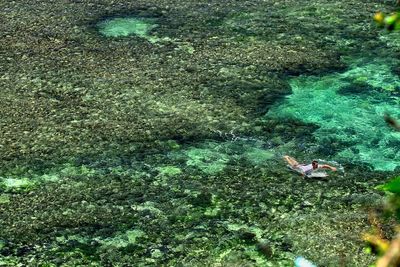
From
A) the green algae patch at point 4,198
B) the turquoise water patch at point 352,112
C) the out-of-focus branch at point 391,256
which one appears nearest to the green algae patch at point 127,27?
the turquoise water patch at point 352,112

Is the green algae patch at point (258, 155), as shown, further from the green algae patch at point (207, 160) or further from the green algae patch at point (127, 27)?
the green algae patch at point (127, 27)

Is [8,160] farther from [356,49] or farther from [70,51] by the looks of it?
[356,49]

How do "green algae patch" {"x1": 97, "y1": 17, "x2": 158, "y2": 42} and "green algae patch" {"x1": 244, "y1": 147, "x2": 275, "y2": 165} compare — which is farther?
"green algae patch" {"x1": 97, "y1": 17, "x2": 158, "y2": 42}

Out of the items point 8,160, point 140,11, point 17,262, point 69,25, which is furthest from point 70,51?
point 17,262

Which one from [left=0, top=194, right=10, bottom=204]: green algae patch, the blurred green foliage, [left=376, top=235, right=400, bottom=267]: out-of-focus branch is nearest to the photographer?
[left=376, top=235, right=400, bottom=267]: out-of-focus branch

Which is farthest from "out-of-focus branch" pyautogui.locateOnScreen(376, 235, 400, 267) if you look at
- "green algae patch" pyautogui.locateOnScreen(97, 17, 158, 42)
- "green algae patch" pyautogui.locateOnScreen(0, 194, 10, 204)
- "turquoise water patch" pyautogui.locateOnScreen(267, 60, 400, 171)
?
"green algae patch" pyautogui.locateOnScreen(97, 17, 158, 42)

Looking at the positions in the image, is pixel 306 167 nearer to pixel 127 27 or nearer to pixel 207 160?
pixel 207 160

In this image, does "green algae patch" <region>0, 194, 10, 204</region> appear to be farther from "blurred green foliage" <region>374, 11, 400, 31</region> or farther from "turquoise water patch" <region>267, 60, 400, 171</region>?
"blurred green foliage" <region>374, 11, 400, 31</region>
